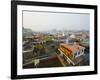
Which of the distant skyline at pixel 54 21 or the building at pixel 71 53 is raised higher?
the distant skyline at pixel 54 21

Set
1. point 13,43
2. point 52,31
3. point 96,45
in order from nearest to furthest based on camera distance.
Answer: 1. point 13,43
2. point 52,31
3. point 96,45

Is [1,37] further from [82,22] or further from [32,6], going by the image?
[82,22]

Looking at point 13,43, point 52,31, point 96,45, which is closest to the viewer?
point 13,43

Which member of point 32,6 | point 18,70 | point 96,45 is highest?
point 32,6

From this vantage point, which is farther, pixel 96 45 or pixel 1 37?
pixel 96 45

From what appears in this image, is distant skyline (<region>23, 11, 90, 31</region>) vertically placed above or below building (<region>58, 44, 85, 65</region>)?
above

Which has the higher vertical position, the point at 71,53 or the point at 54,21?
the point at 54,21

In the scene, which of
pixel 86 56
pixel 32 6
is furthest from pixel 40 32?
pixel 86 56

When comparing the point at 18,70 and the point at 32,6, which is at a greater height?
the point at 32,6
